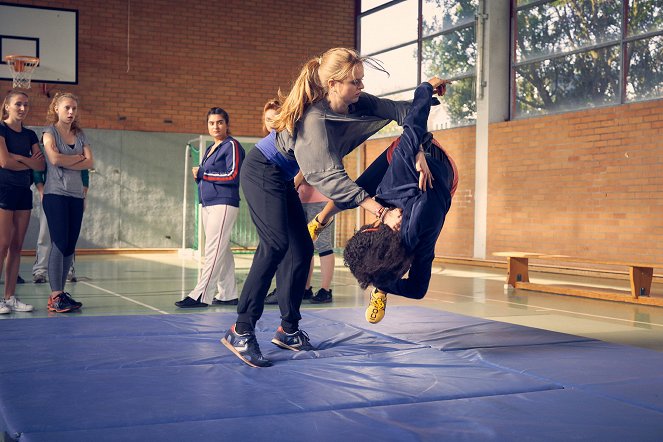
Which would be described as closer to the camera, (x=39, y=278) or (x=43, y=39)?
(x=39, y=278)

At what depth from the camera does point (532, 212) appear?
32.1 feet

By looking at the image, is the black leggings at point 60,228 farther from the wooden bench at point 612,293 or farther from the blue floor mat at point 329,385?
the wooden bench at point 612,293

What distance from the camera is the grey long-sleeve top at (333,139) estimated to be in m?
3.14

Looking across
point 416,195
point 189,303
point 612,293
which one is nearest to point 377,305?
point 416,195

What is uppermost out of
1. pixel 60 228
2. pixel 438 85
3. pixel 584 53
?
pixel 584 53

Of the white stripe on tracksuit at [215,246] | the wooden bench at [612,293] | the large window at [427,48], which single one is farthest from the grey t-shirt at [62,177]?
the large window at [427,48]

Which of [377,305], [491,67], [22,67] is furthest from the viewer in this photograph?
[22,67]

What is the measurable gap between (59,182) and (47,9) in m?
8.24

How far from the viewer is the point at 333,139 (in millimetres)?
3381

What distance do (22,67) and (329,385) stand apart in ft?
33.2

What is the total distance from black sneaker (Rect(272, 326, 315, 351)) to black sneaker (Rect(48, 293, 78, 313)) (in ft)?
6.74

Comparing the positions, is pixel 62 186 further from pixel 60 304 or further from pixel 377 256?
pixel 377 256

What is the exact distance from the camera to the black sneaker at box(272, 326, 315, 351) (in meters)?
3.63

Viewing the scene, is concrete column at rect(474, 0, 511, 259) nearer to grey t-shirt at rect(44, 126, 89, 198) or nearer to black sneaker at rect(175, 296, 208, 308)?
black sneaker at rect(175, 296, 208, 308)
